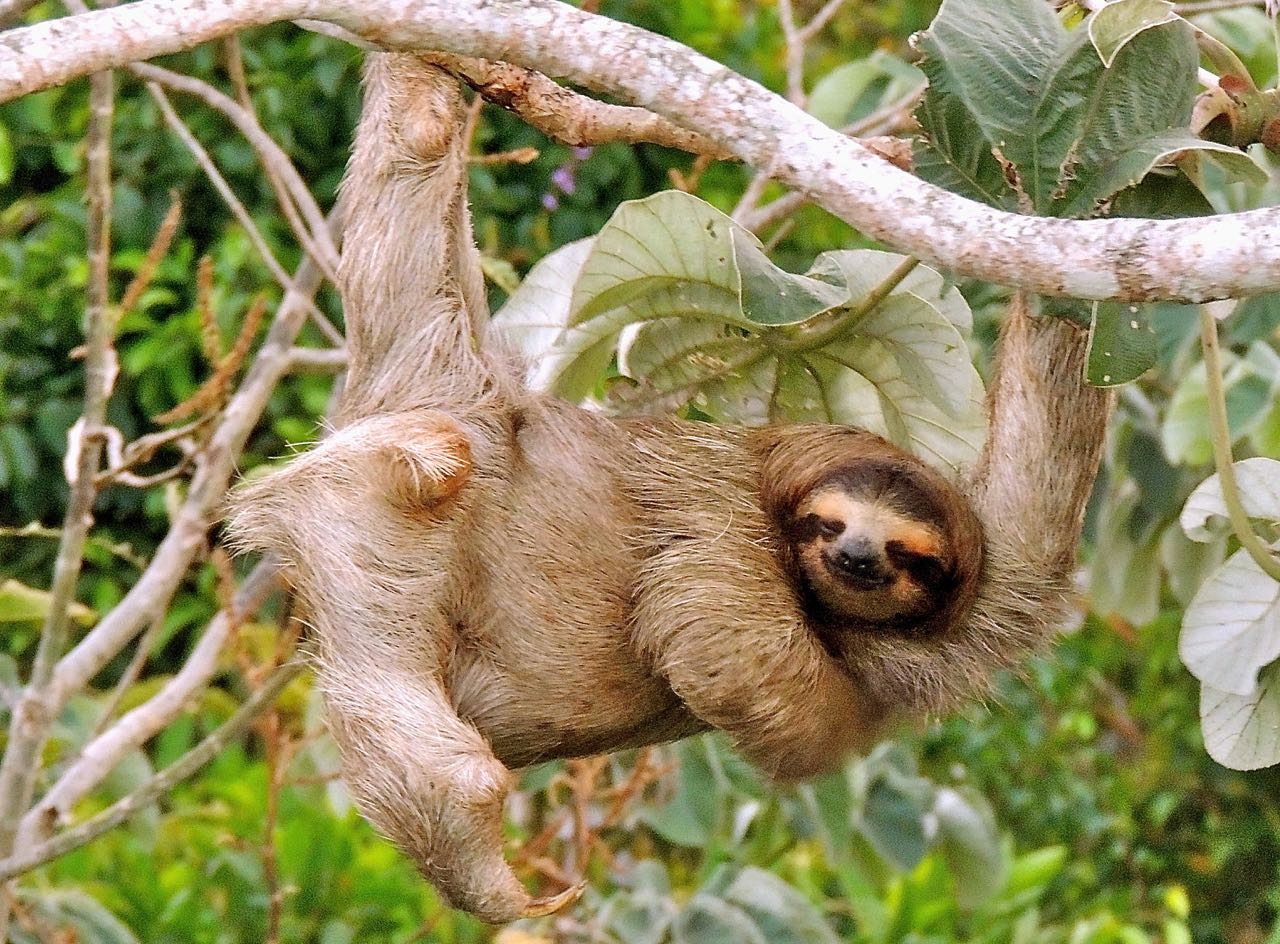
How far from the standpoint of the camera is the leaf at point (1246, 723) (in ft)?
9.46

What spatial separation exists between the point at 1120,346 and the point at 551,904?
4.61 ft

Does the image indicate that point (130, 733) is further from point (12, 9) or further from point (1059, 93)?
point (1059, 93)

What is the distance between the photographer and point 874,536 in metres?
3.10

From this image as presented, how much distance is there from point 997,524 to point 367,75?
1.60 metres

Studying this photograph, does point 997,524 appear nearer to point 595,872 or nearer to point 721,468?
point 721,468

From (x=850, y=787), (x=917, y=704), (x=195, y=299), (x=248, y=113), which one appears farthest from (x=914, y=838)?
(x=195, y=299)

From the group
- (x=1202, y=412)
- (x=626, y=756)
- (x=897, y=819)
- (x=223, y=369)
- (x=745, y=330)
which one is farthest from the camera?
(x=626, y=756)

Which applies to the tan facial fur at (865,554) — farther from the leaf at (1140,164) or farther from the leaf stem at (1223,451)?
the leaf at (1140,164)

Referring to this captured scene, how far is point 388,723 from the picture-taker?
9.68ft

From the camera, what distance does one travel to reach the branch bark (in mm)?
2092

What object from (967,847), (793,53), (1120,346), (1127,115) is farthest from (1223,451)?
(967,847)

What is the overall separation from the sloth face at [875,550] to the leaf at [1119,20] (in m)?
1.00

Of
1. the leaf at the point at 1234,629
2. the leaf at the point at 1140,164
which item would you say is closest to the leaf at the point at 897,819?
the leaf at the point at 1234,629

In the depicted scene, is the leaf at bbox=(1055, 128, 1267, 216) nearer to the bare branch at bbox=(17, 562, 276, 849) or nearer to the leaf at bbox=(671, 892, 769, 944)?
the bare branch at bbox=(17, 562, 276, 849)
